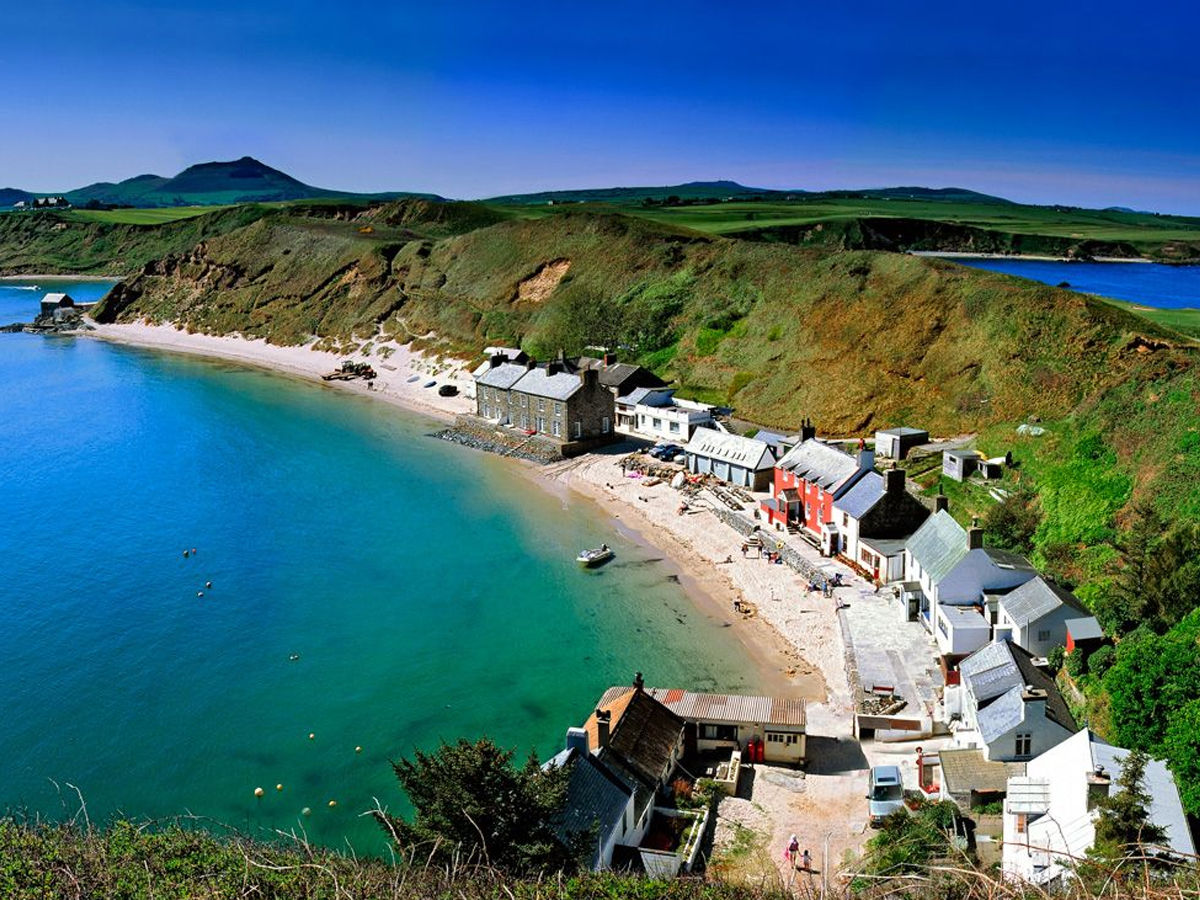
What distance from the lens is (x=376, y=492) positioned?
2307 inches

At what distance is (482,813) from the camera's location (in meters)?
18.6

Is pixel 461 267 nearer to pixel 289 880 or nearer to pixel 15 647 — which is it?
pixel 15 647

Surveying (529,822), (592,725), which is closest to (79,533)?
(592,725)

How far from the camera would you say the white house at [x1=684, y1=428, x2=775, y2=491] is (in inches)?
2126

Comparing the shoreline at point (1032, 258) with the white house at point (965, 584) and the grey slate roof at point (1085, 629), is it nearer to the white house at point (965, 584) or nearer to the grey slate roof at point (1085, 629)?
the white house at point (965, 584)

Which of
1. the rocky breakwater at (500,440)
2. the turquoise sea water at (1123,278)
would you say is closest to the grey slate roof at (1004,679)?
the rocky breakwater at (500,440)

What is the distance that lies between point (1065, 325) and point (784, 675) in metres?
42.3

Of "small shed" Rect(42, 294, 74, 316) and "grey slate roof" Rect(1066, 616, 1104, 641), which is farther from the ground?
"small shed" Rect(42, 294, 74, 316)

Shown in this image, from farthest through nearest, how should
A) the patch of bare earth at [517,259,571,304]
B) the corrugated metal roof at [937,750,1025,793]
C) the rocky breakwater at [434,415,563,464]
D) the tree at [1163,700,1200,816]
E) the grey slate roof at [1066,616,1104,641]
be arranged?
1. the patch of bare earth at [517,259,571,304]
2. the rocky breakwater at [434,415,563,464]
3. the grey slate roof at [1066,616,1104,641]
4. the corrugated metal roof at [937,750,1025,793]
5. the tree at [1163,700,1200,816]

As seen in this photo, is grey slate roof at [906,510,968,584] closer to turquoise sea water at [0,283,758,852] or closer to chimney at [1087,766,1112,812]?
turquoise sea water at [0,283,758,852]

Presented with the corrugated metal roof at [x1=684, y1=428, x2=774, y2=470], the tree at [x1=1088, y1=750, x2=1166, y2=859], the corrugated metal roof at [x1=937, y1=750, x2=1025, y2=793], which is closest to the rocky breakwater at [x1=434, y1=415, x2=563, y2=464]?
the corrugated metal roof at [x1=684, y1=428, x2=774, y2=470]

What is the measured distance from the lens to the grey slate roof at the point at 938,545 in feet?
117

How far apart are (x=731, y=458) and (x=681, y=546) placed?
9.82 metres

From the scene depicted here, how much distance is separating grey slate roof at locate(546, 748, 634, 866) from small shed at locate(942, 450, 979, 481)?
31.4 meters
